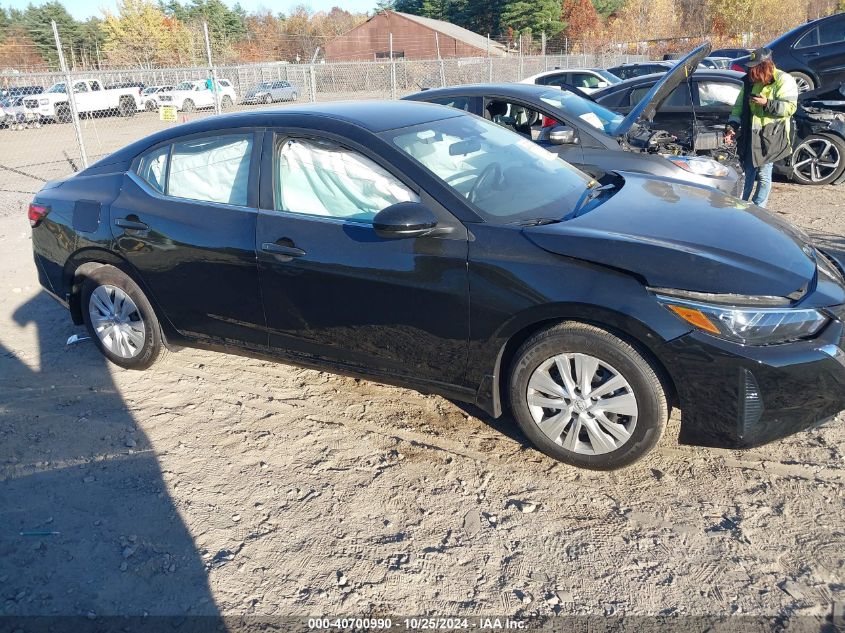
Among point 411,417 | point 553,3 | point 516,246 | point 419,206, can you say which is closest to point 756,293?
point 516,246

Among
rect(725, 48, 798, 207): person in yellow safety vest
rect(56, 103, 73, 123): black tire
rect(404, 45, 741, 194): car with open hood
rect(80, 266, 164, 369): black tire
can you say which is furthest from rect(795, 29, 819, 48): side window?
rect(56, 103, 73, 123): black tire

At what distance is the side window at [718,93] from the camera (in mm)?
8898

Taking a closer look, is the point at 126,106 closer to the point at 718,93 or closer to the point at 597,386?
the point at 718,93

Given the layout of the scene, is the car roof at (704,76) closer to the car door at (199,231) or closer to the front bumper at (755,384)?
the car door at (199,231)

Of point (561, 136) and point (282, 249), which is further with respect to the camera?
point (561, 136)

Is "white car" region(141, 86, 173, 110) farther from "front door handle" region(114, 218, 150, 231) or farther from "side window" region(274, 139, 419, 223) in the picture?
"side window" region(274, 139, 419, 223)

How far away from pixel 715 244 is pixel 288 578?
231 centimetres

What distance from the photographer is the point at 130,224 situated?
4.11 meters

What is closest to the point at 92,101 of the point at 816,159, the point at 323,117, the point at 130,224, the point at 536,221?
the point at 130,224

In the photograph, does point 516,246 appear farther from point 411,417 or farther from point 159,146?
point 159,146

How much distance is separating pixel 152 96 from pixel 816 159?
2307 centimetres

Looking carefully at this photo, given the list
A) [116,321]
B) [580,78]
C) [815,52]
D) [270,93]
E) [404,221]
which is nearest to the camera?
[404,221]

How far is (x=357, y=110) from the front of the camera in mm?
3902

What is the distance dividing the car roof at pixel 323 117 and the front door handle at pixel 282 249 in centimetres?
67
